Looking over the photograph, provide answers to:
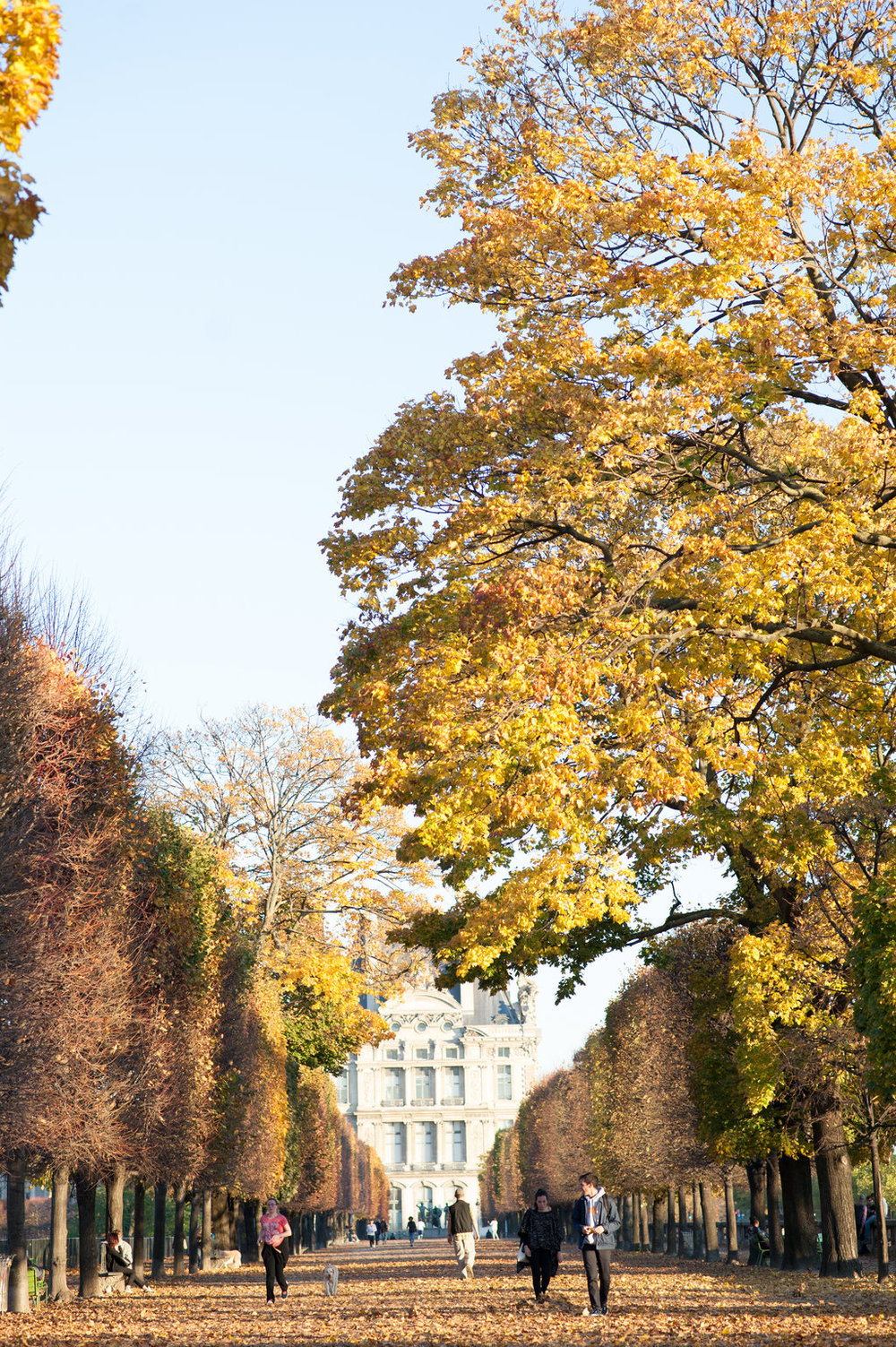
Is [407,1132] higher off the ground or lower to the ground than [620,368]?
lower

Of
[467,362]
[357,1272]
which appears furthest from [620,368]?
[357,1272]

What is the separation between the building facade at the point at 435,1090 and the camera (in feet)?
463

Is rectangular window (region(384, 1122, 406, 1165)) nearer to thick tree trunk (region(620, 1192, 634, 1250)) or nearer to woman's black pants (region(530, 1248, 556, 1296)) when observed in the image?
thick tree trunk (region(620, 1192, 634, 1250))

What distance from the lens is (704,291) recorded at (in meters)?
14.9

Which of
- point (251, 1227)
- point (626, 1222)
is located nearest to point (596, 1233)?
point (251, 1227)

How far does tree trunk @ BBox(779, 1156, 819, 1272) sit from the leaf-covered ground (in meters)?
0.66

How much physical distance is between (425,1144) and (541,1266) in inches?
5087

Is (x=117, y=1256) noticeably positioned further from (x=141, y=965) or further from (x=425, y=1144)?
(x=425, y=1144)

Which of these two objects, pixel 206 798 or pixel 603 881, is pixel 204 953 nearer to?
pixel 206 798

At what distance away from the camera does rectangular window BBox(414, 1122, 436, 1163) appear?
467 ft

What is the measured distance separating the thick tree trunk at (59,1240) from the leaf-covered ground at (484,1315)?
0.45 metres

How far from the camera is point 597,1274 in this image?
1758 centimetres

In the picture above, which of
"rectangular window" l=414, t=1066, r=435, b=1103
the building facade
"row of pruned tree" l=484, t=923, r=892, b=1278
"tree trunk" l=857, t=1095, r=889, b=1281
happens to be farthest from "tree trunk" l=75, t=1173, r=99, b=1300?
"rectangular window" l=414, t=1066, r=435, b=1103

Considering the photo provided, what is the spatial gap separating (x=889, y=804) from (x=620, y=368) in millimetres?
9422
